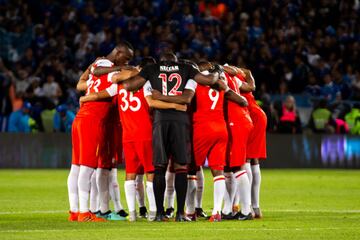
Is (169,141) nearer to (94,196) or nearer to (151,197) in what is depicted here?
(151,197)

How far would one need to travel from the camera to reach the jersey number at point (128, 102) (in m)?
15.6

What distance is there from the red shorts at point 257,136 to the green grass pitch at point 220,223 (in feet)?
3.18

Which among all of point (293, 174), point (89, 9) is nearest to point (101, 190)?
point (293, 174)

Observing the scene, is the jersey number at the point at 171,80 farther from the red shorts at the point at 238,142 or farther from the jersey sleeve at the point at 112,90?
the red shorts at the point at 238,142

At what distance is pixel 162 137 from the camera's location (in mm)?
15188

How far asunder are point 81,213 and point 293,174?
1357 centimetres

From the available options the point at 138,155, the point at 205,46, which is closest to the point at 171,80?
the point at 138,155

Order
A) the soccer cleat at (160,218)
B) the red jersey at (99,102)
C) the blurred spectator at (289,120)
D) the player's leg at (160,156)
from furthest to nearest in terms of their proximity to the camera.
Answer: the blurred spectator at (289,120), the red jersey at (99,102), the soccer cleat at (160,218), the player's leg at (160,156)

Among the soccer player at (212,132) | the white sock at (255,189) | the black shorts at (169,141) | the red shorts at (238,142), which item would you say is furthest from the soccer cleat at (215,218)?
the white sock at (255,189)

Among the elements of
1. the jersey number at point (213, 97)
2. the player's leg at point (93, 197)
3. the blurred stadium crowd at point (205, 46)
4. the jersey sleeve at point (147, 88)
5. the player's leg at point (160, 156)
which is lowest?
the player's leg at point (93, 197)

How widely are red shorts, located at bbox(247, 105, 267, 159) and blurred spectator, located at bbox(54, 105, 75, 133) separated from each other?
1333 centimetres

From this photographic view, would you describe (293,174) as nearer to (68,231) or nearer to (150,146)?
(150,146)

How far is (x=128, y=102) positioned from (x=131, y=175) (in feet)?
3.35

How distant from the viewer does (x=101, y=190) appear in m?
16.3
